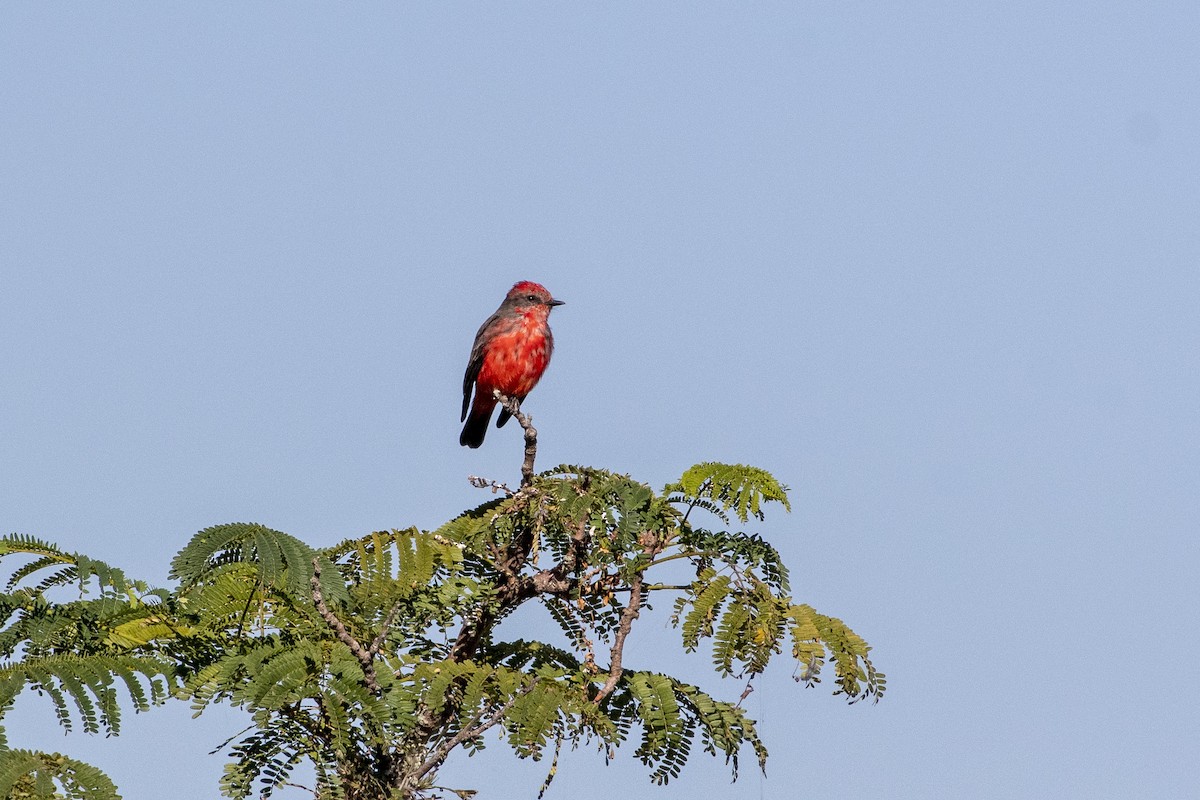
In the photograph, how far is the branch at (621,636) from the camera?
463 cm

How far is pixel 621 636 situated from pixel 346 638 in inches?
33.3

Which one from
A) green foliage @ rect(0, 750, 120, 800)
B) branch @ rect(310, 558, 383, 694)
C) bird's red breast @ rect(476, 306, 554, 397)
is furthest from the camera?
bird's red breast @ rect(476, 306, 554, 397)

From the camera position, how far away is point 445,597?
16.0ft

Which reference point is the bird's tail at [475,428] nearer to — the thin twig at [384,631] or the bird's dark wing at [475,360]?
the bird's dark wing at [475,360]

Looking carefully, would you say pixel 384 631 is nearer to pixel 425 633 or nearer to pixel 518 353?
pixel 425 633

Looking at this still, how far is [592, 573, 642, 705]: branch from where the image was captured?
182 inches

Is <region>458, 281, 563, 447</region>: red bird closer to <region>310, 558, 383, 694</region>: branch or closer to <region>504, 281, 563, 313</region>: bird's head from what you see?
<region>504, 281, 563, 313</region>: bird's head

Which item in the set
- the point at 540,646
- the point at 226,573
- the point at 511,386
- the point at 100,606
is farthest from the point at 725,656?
the point at 511,386

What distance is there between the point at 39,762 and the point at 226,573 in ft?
3.45

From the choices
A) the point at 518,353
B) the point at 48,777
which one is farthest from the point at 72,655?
the point at 518,353

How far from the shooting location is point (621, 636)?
4.68 m

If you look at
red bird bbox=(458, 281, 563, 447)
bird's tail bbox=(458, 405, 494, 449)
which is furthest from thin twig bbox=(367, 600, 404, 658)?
bird's tail bbox=(458, 405, 494, 449)

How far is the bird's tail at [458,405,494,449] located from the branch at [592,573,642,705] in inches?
255

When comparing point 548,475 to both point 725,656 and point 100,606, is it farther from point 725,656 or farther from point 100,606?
point 100,606
